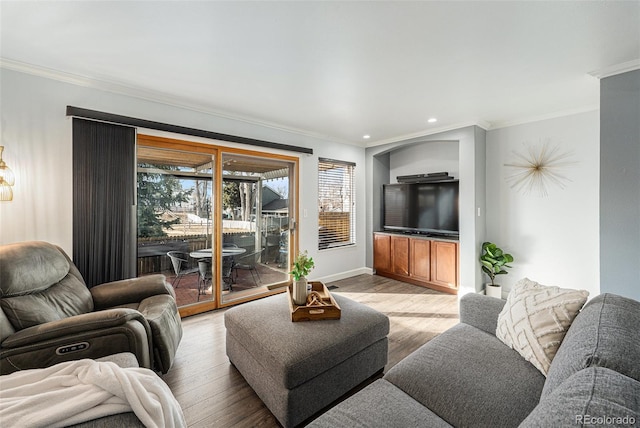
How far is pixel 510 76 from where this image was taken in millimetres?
2475

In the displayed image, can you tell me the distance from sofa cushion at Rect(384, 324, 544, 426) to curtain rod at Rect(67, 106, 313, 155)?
3099 mm

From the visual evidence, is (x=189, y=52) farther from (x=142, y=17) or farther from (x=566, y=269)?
(x=566, y=269)

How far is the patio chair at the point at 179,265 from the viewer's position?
323 cm

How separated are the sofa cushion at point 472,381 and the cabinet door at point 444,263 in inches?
98.4

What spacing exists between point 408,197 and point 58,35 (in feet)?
14.9

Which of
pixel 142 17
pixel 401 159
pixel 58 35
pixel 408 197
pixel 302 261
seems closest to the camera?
pixel 142 17

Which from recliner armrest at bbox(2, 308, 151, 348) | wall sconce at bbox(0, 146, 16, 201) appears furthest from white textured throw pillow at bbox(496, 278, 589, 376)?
wall sconce at bbox(0, 146, 16, 201)

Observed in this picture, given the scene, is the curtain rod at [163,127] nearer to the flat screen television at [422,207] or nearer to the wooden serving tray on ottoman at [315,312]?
the flat screen television at [422,207]

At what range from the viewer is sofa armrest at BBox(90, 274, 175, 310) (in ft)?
7.25

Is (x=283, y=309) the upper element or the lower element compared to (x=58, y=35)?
lower

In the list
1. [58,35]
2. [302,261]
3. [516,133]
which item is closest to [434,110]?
[516,133]

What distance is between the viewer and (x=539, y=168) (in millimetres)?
3631

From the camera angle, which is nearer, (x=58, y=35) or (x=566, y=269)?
(x=58, y=35)

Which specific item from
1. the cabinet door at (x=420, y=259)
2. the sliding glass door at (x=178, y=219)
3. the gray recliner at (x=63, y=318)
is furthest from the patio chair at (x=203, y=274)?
the cabinet door at (x=420, y=259)
